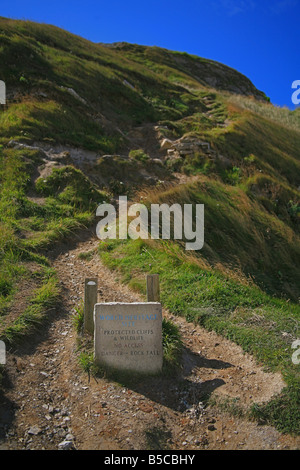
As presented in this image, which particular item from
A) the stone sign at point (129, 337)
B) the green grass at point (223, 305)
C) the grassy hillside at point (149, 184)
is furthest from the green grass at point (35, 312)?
the green grass at point (223, 305)

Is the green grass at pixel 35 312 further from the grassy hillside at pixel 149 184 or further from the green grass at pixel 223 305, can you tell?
the green grass at pixel 223 305

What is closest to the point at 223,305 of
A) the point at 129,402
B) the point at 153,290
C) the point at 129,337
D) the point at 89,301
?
the point at 153,290

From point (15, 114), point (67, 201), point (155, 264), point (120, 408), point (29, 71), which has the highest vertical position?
point (29, 71)

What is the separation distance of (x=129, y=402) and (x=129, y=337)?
85cm

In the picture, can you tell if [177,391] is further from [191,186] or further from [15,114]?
[15,114]

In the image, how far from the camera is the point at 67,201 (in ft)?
35.0

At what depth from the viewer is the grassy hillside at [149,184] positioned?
661 cm

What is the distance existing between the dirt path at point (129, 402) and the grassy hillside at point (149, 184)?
292mm

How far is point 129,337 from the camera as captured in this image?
5.24 meters

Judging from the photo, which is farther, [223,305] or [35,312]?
[223,305]

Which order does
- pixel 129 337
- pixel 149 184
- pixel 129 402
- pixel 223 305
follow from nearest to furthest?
pixel 129 402, pixel 129 337, pixel 223 305, pixel 149 184

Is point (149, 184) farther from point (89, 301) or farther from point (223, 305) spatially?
point (89, 301)
